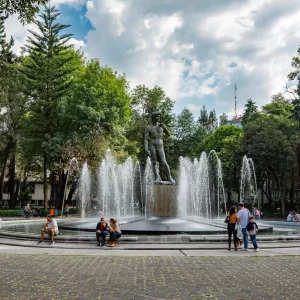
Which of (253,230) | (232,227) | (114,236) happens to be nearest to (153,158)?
(114,236)

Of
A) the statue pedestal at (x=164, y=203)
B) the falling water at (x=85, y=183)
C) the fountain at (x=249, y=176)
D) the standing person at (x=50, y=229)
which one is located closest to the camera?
the standing person at (x=50, y=229)

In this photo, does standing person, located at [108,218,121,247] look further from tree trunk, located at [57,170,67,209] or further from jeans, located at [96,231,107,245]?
tree trunk, located at [57,170,67,209]

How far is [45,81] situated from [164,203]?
25.4 metres

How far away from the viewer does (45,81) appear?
40.6 meters

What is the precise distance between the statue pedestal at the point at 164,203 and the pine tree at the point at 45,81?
2095 centimetres

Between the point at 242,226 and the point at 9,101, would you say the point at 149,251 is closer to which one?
the point at 242,226

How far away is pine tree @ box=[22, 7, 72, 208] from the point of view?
39906 mm

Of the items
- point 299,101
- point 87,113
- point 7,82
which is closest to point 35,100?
point 7,82

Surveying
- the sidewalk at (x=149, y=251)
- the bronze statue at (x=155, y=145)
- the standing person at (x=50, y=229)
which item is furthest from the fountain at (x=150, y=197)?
the standing person at (x=50, y=229)

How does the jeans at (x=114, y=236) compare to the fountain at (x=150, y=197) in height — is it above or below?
below

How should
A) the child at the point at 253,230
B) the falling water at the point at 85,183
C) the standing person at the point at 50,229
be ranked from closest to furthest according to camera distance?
the child at the point at 253,230 → the standing person at the point at 50,229 → the falling water at the point at 85,183

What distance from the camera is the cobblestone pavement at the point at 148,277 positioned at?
6.84m

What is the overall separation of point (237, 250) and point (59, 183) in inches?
1331

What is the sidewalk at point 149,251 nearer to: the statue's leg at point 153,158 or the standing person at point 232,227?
the standing person at point 232,227
